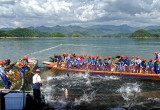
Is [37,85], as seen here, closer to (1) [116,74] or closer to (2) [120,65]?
(1) [116,74]

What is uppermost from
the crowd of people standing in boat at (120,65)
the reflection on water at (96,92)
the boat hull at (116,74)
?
the crowd of people standing in boat at (120,65)

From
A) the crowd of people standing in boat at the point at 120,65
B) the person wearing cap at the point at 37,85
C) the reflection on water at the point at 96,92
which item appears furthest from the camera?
the crowd of people standing in boat at the point at 120,65

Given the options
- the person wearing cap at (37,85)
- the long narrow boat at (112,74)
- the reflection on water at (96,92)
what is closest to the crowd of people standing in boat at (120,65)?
the long narrow boat at (112,74)

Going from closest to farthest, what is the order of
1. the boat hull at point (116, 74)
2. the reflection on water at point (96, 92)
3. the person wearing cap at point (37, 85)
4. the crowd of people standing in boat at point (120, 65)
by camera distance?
1. the person wearing cap at point (37, 85)
2. the reflection on water at point (96, 92)
3. the boat hull at point (116, 74)
4. the crowd of people standing in boat at point (120, 65)

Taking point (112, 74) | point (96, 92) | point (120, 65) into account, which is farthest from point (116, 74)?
point (96, 92)

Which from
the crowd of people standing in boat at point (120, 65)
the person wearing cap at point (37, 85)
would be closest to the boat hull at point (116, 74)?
the crowd of people standing in boat at point (120, 65)

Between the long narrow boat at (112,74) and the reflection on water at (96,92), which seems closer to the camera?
the reflection on water at (96,92)

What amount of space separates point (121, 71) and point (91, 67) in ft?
13.1

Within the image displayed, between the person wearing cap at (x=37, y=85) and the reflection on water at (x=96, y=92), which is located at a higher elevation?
the person wearing cap at (x=37, y=85)

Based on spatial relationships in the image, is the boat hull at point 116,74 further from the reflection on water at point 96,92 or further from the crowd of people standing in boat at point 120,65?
the reflection on water at point 96,92

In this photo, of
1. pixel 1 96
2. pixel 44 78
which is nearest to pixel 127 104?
pixel 1 96

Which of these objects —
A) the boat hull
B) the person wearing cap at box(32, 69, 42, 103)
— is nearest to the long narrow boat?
the boat hull

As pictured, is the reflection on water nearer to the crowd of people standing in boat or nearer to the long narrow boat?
the long narrow boat

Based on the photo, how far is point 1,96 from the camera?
9.97 metres
